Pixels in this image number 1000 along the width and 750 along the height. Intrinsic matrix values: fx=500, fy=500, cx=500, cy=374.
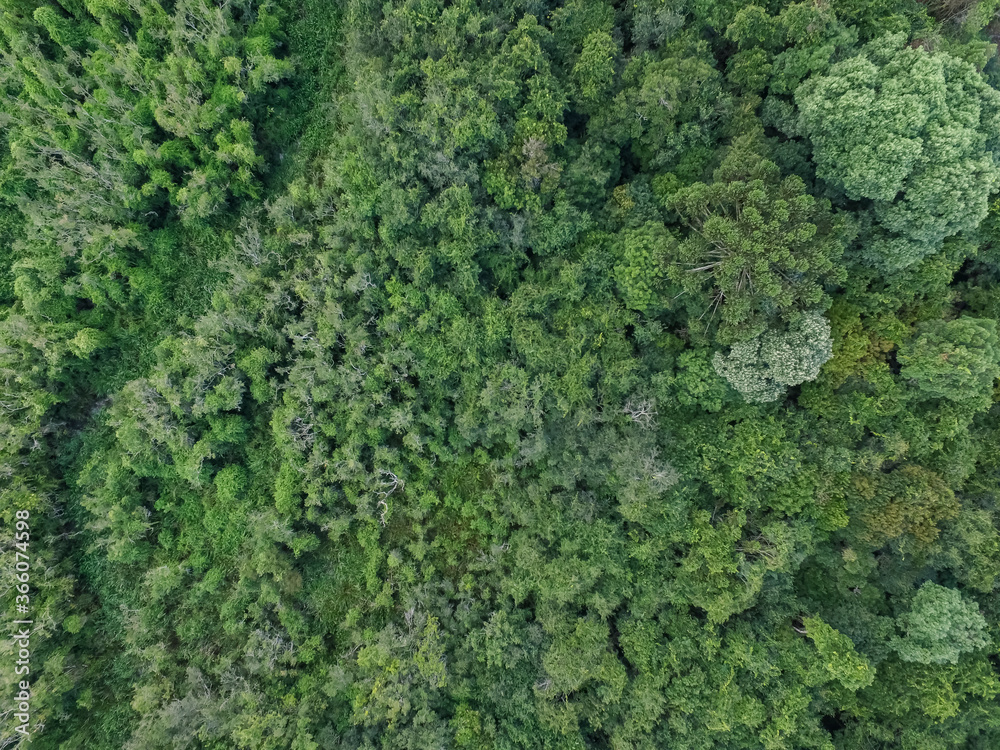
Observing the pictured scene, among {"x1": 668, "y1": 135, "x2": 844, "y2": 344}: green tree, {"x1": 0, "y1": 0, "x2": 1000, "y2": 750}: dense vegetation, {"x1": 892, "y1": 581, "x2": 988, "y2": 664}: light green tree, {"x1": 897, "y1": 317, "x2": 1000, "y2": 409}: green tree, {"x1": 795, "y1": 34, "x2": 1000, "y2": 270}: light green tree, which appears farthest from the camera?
{"x1": 0, "y1": 0, "x2": 1000, "y2": 750}: dense vegetation

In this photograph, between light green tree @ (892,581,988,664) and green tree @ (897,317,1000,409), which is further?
light green tree @ (892,581,988,664)

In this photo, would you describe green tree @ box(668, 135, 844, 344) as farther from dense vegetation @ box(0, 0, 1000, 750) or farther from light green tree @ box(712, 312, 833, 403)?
light green tree @ box(712, 312, 833, 403)

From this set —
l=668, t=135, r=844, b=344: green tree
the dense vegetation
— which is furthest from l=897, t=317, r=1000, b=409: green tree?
l=668, t=135, r=844, b=344: green tree

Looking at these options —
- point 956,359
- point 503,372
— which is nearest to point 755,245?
point 956,359

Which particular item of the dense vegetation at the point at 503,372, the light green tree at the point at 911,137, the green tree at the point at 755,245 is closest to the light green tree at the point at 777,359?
the dense vegetation at the point at 503,372

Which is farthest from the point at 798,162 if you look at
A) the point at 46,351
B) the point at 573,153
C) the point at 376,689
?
the point at 46,351

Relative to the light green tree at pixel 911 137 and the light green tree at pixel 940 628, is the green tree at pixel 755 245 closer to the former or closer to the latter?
the light green tree at pixel 911 137

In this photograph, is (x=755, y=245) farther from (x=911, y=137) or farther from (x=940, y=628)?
(x=940, y=628)

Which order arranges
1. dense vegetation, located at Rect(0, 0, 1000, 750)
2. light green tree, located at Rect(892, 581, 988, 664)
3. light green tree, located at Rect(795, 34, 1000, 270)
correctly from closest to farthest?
light green tree, located at Rect(795, 34, 1000, 270), light green tree, located at Rect(892, 581, 988, 664), dense vegetation, located at Rect(0, 0, 1000, 750)
